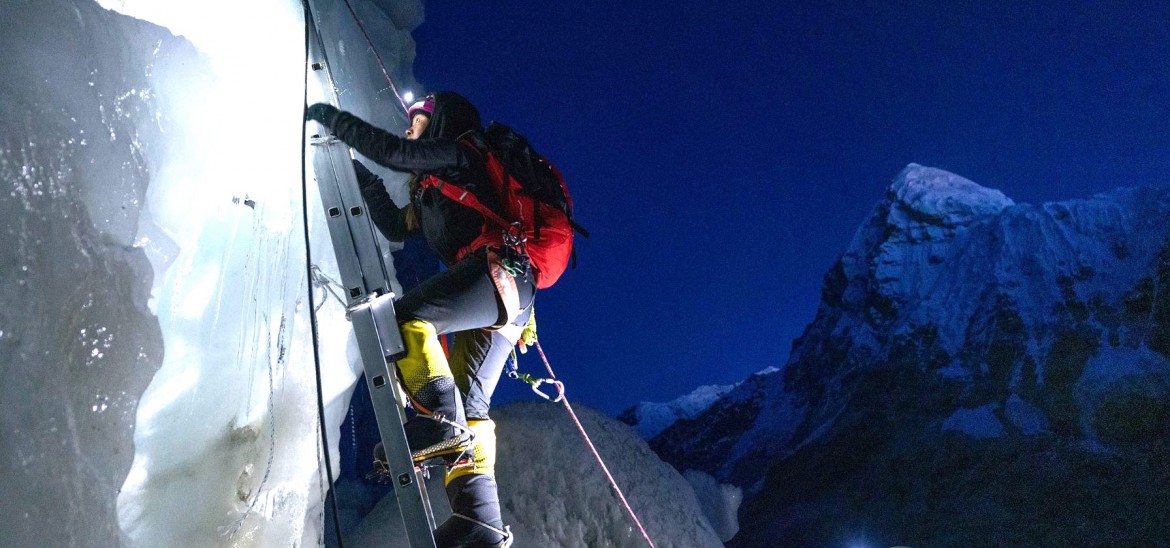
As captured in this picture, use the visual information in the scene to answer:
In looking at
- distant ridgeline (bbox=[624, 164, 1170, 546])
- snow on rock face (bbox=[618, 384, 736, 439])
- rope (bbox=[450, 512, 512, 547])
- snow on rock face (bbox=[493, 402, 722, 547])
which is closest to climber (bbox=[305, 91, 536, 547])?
rope (bbox=[450, 512, 512, 547])

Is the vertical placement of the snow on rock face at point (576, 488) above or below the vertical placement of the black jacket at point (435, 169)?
below

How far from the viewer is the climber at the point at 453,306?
121 inches

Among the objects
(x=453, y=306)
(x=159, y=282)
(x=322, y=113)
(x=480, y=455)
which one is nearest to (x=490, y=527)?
(x=480, y=455)

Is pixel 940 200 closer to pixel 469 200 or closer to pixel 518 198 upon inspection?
pixel 518 198

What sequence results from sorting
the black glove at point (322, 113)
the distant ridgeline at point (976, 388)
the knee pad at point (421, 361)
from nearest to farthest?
1. the knee pad at point (421, 361)
2. the black glove at point (322, 113)
3. the distant ridgeline at point (976, 388)

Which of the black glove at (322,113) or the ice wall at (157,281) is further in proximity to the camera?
the black glove at (322,113)

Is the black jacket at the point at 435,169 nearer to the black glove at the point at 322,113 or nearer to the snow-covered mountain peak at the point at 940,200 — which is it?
the black glove at the point at 322,113

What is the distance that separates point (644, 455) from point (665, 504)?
108 cm

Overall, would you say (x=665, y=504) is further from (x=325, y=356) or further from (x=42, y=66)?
(x=42, y=66)

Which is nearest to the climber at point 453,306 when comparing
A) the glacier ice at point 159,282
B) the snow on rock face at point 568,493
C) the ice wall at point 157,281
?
the glacier ice at point 159,282

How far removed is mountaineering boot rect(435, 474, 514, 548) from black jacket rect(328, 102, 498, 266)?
147cm

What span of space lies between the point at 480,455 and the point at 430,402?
1.26ft

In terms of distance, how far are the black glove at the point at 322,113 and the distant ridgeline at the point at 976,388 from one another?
83.0 feet

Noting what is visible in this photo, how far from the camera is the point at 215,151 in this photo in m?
4.34
